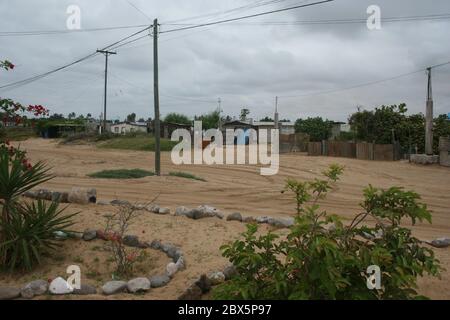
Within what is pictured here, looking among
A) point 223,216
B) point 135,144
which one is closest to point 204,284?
point 223,216

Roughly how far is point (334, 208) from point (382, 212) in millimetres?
8611

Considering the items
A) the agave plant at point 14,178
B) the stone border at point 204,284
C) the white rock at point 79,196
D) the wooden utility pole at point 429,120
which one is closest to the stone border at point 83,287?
the stone border at point 204,284

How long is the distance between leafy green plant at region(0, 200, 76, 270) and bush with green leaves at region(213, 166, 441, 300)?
2971mm

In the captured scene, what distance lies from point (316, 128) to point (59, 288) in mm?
40720

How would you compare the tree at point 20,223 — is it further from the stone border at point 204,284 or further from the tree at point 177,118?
the tree at point 177,118

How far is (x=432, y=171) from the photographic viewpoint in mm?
21344

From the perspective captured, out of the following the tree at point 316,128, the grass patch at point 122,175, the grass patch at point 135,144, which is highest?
the tree at point 316,128

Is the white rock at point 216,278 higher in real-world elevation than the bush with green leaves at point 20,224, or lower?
lower

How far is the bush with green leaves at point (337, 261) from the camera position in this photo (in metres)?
3.13

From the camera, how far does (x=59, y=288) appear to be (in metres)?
4.37

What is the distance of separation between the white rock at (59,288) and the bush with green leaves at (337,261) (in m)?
1.80

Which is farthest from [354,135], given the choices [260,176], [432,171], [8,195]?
[8,195]

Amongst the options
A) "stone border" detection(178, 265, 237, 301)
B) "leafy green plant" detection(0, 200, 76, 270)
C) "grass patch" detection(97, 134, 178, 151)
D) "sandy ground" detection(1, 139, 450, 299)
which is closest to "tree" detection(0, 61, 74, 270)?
"leafy green plant" detection(0, 200, 76, 270)
